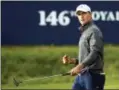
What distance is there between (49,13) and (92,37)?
13056mm

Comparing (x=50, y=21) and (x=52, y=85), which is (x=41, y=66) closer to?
(x=52, y=85)

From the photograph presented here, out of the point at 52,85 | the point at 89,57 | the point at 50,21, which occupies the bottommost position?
the point at 52,85

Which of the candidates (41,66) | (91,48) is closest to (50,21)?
(41,66)

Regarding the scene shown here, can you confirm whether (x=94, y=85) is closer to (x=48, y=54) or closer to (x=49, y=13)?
(x=48, y=54)

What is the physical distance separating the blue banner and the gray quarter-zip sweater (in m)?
12.6

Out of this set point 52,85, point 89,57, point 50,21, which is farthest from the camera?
point 50,21

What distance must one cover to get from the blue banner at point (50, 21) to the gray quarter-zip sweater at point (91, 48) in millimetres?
12622

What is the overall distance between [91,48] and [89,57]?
125 mm

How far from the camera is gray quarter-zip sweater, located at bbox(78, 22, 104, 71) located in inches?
298

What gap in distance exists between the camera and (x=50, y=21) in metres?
20.7

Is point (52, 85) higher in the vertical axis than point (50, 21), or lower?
lower

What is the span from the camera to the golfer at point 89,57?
7.57 metres

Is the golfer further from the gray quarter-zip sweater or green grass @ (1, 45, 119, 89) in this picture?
green grass @ (1, 45, 119, 89)

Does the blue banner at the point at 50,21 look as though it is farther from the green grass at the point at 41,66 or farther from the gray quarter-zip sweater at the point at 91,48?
the gray quarter-zip sweater at the point at 91,48
